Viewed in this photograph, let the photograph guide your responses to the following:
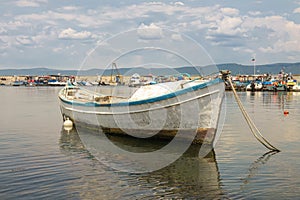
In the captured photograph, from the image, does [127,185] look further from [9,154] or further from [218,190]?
[9,154]

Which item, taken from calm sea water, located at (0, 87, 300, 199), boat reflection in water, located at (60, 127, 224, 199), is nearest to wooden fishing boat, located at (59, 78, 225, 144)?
boat reflection in water, located at (60, 127, 224, 199)

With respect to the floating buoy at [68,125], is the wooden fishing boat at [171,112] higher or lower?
higher

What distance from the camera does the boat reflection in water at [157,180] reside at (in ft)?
36.4

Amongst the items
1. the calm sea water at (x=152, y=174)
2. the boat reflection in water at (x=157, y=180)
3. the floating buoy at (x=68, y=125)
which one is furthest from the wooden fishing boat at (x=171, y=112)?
the floating buoy at (x=68, y=125)

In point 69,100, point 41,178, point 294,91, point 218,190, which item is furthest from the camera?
point 294,91

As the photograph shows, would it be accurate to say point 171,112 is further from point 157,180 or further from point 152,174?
point 157,180

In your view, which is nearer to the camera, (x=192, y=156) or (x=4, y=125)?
(x=192, y=156)

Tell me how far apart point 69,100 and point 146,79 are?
5630 mm

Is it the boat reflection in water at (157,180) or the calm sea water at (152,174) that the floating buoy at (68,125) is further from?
the boat reflection in water at (157,180)

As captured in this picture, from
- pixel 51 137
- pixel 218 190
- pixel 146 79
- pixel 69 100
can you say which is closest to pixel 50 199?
pixel 218 190

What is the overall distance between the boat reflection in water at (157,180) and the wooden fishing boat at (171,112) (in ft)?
3.26

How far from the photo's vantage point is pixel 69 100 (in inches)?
1005

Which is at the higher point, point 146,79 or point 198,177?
point 146,79

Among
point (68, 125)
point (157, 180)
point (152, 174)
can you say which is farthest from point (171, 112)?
point (68, 125)
